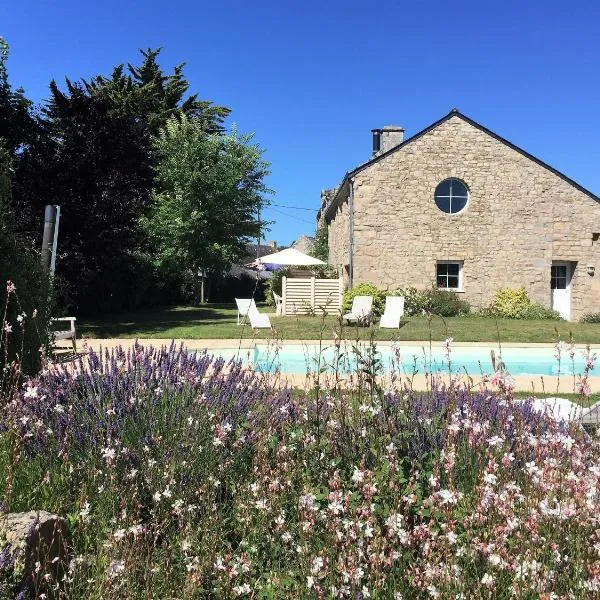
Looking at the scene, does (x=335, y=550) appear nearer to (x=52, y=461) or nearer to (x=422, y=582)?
(x=422, y=582)

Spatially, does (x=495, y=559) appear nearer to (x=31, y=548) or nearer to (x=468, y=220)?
(x=31, y=548)

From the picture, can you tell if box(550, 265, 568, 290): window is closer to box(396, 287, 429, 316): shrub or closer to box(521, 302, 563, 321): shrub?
box(521, 302, 563, 321): shrub

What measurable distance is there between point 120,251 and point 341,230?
458 inches

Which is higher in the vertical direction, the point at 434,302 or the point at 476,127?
the point at 476,127

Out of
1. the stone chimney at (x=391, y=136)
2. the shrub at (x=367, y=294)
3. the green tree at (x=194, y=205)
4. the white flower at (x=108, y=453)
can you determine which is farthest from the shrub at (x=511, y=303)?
the white flower at (x=108, y=453)

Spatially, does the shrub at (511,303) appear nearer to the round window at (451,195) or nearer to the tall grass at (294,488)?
the round window at (451,195)

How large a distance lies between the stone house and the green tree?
6568 mm

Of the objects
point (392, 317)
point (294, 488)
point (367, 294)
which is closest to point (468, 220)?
point (367, 294)

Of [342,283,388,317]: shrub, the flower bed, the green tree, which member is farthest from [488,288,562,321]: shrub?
the flower bed

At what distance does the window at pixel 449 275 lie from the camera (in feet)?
73.6

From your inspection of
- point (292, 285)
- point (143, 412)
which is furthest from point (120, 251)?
point (143, 412)

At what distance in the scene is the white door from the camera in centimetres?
2288

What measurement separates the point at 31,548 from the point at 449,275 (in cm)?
2175

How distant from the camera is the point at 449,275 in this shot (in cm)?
2258
